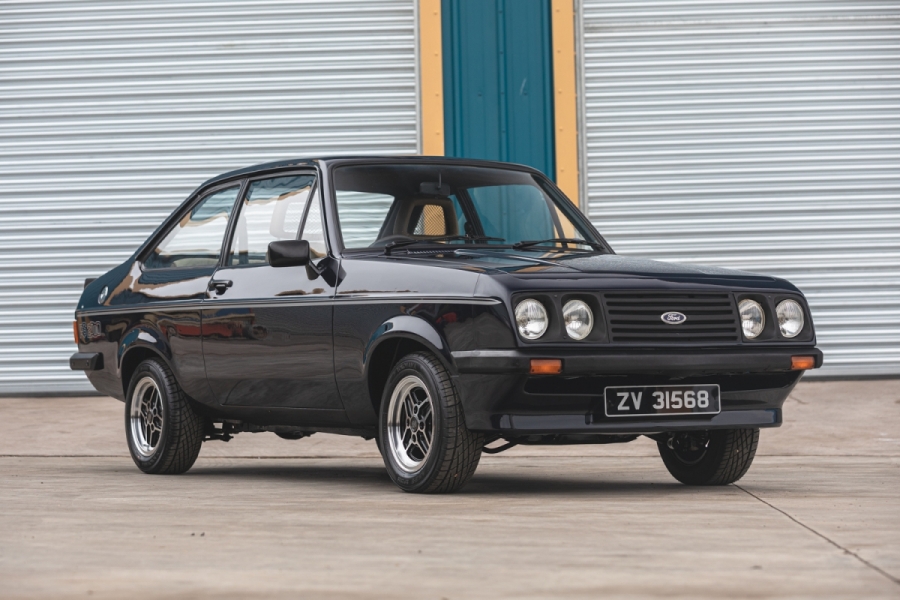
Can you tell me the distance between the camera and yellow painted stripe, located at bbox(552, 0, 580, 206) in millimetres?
13594

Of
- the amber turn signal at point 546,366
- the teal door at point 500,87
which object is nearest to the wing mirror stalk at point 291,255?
the amber turn signal at point 546,366

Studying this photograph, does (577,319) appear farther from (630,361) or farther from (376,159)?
(376,159)

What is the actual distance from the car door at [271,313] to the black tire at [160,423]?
38 cm

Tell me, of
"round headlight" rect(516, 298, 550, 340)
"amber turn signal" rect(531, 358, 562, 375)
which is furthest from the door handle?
"amber turn signal" rect(531, 358, 562, 375)

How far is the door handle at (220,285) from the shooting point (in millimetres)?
7668

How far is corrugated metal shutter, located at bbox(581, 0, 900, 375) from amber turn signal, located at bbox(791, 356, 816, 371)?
6944 millimetres

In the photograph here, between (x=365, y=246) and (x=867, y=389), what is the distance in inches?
282

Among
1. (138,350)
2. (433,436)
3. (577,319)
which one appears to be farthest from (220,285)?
(577,319)

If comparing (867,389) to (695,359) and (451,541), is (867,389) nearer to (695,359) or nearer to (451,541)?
(695,359)

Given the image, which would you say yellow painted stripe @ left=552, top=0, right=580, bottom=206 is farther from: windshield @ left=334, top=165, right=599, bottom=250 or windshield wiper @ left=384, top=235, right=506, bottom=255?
windshield wiper @ left=384, top=235, right=506, bottom=255

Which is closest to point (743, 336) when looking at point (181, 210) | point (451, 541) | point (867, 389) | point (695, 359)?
point (695, 359)

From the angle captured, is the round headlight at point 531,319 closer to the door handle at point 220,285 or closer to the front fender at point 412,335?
the front fender at point 412,335

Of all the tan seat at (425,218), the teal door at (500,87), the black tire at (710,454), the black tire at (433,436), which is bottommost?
the black tire at (710,454)

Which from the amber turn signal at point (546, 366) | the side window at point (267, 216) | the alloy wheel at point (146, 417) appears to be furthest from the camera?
the alloy wheel at point (146, 417)
